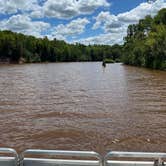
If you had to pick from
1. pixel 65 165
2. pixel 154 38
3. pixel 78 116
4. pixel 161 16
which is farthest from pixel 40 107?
pixel 161 16

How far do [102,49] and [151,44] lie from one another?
11693 cm

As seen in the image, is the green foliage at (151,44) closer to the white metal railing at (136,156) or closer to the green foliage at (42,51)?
the green foliage at (42,51)

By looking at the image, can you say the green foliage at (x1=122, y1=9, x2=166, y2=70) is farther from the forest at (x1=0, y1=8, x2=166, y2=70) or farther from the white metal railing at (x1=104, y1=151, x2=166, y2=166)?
the white metal railing at (x1=104, y1=151, x2=166, y2=166)

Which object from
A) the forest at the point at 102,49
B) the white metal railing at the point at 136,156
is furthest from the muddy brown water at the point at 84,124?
the forest at the point at 102,49

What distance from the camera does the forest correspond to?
5409 cm

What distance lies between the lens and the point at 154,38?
54188 millimetres

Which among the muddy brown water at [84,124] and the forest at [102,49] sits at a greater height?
the forest at [102,49]

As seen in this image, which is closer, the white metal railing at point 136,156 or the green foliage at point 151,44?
the white metal railing at point 136,156

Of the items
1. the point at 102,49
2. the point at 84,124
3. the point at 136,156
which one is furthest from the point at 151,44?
the point at 102,49

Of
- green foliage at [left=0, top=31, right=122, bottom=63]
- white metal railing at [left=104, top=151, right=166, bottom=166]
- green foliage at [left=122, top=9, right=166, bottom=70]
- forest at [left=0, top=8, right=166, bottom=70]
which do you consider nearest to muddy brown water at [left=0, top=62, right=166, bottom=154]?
white metal railing at [left=104, top=151, right=166, bottom=166]

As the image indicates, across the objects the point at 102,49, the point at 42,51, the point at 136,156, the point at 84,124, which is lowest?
the point at 84,124

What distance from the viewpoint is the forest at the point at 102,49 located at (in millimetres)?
54094

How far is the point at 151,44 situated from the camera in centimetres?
5412

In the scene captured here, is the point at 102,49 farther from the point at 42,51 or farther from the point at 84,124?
the point at 84,124
